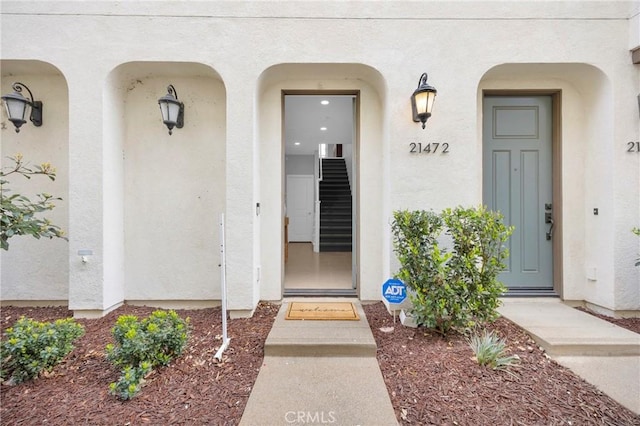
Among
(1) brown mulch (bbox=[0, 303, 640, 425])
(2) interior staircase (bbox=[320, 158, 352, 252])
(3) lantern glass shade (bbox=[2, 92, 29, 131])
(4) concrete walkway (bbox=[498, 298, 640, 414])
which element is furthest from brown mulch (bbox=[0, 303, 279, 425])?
(2) interior staircase (bbox=[320, 158, 352, 252])

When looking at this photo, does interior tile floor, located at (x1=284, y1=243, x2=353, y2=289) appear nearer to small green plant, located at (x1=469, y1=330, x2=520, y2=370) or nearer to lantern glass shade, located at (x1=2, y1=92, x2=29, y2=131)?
small green plant, located at (x1=469, y1=330, x2=520, y2=370)

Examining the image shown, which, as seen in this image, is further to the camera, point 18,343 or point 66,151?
point 66,151

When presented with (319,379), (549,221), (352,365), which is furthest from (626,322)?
(319,379)

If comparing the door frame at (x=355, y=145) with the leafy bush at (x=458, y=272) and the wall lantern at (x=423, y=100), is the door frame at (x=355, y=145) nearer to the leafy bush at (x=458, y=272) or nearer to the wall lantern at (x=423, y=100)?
the wall lantern at (x=423, y=100)

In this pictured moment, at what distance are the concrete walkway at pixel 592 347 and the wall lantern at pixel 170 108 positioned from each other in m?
4.20

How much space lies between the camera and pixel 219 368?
2209 millimetres

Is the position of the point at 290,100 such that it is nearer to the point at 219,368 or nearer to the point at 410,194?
the point at 410,194

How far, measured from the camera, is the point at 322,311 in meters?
3.10

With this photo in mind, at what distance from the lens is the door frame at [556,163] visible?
3393mm

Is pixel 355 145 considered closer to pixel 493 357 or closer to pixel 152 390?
pixel 493 357

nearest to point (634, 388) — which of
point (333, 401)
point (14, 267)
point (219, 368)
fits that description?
point (333, 401)

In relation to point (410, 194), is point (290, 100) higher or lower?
higher

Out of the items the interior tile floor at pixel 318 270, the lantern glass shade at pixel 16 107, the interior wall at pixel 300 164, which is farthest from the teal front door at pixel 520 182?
the interior wall at pixel 300 164

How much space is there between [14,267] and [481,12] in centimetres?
598
